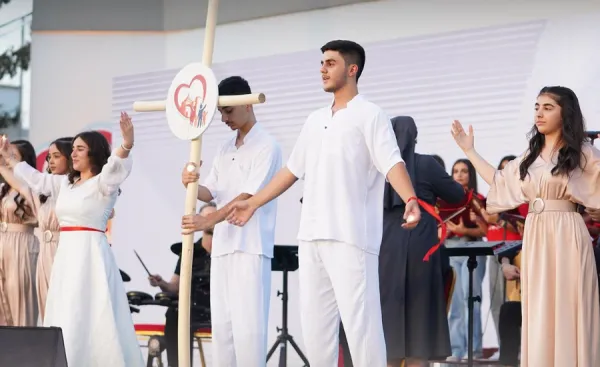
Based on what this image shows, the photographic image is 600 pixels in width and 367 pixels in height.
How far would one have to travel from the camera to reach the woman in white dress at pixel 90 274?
574 cm

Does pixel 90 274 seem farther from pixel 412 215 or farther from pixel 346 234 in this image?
pixel 412 215

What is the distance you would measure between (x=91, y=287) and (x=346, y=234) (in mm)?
1953

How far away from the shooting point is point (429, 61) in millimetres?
8070

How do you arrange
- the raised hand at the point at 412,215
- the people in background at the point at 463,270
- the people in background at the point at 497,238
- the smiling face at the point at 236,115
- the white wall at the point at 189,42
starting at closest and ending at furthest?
the raised hand at the point at 412,215 < the smiling face at the point at 236,115 < the people in background at the point at 497,238 < the people in background at the point at 463,270 < the white wall at the point at 189,42

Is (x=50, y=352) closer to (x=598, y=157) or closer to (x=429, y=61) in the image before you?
(x=598, y=157)

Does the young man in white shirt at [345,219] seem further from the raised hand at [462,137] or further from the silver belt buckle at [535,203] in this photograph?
the silver belt buckle at [535,203]

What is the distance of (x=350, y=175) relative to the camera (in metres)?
4.62

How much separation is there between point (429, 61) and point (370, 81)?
0.57 m

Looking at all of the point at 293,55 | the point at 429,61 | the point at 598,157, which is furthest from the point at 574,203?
the point at 293,55

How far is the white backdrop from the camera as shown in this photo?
750cm

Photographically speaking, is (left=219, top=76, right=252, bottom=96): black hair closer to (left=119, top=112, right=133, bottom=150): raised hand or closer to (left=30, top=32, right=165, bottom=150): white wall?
(left=119, top=112, right=133, bottom=150): raised hand

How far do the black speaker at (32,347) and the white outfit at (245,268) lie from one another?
90cm

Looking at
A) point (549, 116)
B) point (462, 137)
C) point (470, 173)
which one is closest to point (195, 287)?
point (470, 173)

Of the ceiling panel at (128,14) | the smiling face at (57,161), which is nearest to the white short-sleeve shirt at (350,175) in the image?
the smiling face at (57,161)
